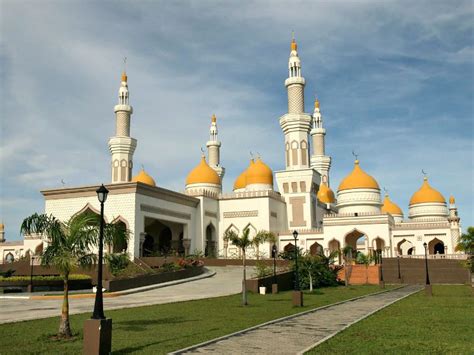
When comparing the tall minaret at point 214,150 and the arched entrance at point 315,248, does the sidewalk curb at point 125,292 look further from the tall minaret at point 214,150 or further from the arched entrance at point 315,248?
the tall minaret at point 214,150

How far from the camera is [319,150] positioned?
212 ft

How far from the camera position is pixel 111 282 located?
979 inches

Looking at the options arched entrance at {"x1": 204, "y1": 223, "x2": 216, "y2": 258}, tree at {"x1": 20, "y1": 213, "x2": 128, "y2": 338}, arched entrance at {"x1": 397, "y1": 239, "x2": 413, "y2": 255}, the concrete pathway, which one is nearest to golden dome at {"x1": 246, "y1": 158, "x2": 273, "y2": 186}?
arched entrance at {"x1": 204, "y1": 223, "x2": 216, "y2": 258}

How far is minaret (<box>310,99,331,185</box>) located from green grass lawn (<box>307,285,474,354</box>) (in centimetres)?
4775

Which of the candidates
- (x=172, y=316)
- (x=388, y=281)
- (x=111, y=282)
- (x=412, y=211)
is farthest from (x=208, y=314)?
(x=412, y=211)

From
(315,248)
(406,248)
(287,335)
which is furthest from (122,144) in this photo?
(287,335)

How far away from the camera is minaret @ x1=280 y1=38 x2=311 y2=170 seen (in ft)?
168

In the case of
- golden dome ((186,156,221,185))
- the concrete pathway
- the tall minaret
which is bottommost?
the concrete pathway

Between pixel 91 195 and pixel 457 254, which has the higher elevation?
pixel 91 195

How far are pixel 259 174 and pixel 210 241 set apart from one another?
8.97 meters

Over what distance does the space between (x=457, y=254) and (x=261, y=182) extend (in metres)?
19.8

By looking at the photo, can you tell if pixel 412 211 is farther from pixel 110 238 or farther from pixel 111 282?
pixel 110 238

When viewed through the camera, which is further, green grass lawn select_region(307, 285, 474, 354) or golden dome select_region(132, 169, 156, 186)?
golden dome select_region(132, 169, 156, 186)

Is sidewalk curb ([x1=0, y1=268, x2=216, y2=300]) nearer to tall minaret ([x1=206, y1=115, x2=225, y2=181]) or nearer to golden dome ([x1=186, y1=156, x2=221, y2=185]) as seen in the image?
golden dome ([x1=186, y1=156, x2=221, y2=185])
